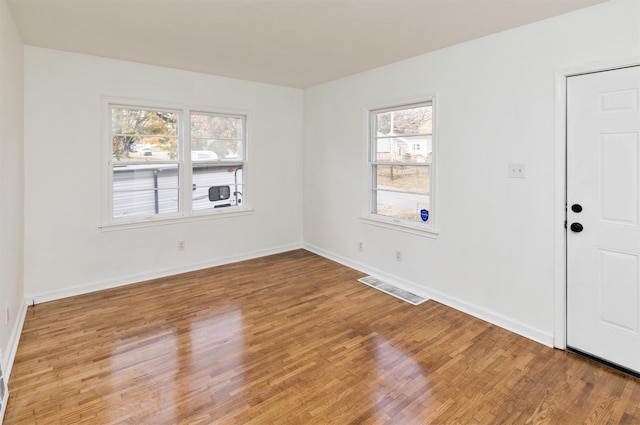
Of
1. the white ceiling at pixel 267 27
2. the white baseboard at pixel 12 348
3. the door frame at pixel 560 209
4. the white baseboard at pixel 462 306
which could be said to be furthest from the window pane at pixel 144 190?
the door frame at pixel 560 209

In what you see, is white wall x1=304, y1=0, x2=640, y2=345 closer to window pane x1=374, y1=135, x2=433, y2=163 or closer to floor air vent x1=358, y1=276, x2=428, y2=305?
floor air vent x1=358, y1=276, x2=428, y2=305

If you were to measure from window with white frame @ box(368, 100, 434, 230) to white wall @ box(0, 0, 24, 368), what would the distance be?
11.0 feet

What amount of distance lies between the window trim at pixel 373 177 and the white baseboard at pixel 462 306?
1.86 feet

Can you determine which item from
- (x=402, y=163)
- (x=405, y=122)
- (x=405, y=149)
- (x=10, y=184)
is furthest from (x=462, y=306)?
(x=10, y=184)

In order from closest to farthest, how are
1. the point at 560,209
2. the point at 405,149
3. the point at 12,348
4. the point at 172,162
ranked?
the point at 12,348 < the point at 560,209 < the point at 405,149 < the point at 172,162

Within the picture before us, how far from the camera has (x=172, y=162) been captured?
14.2 ft

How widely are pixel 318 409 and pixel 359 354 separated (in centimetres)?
66

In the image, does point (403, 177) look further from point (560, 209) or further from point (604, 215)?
point (604, 215)

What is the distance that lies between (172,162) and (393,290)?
2.99 m

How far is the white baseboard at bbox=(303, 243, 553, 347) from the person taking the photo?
9.31 feet

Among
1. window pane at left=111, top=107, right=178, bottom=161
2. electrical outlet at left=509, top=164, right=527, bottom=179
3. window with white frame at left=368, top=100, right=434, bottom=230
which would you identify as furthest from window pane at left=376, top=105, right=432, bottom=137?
window pane at left=111, top=107, right=178, bottom=161

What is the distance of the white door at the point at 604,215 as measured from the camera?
Answer: 2350 mm

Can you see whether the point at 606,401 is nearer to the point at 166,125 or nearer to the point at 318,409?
the point at 318,409

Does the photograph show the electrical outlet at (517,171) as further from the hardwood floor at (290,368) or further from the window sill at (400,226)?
the hardwood floor at (290,368)
